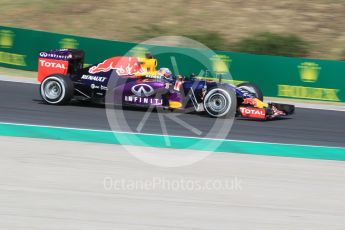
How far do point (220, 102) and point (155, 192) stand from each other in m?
4.59

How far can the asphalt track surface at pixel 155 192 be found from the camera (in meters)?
5.73

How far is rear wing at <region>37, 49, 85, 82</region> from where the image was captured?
1171 cm

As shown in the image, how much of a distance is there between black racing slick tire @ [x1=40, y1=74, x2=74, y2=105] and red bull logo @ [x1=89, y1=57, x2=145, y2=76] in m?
0.49

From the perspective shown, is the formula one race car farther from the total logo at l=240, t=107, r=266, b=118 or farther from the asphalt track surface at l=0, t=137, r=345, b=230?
the asphalt track surface at l=0, t=137, r=345, b=230

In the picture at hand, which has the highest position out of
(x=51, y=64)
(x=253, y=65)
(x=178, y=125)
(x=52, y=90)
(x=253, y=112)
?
(x=253, y=65)

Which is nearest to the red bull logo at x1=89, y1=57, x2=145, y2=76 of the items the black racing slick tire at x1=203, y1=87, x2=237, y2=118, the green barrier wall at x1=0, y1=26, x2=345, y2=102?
the black racing slick tire at x1=203, y1=87, x2=237, y2=118

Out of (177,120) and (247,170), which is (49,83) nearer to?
(177,120)

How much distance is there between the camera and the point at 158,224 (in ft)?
18.5

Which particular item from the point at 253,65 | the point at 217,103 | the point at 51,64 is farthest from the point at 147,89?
the point at 253,65

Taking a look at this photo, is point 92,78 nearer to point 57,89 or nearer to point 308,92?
point 57,89

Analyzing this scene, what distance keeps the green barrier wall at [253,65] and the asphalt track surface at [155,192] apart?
6.40m

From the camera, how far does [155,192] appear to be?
664 centimetres

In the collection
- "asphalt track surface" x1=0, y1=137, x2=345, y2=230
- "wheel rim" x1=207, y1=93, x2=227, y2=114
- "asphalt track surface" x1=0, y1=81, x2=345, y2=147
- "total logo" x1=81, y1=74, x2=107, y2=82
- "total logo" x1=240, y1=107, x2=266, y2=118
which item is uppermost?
"total logo" x1=81, y1=74, x2=107, y2=82

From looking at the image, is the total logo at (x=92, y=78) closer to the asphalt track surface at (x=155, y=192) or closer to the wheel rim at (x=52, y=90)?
the wheel rim at (x=52, y=90)
